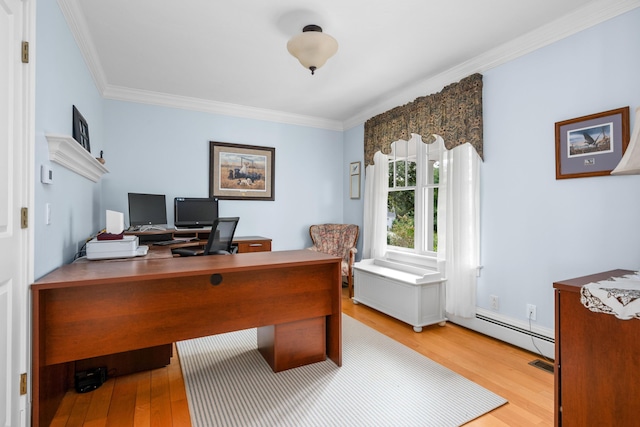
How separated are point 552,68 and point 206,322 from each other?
308 centimetres

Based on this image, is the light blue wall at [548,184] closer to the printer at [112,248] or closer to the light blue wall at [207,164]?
the light blue wall at [207,164]

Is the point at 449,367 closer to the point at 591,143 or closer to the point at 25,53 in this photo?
the point at 591,143

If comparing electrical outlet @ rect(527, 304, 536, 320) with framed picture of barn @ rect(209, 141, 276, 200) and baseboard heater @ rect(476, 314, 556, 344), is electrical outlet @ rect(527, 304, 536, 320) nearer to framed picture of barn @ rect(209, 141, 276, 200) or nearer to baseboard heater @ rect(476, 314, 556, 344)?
baseboard heater @ rect(476, 314, 556, 344)

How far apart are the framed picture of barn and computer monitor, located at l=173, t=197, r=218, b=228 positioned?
28cm

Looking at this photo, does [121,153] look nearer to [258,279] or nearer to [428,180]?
[258,279]

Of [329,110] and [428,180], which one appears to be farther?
[329,110]

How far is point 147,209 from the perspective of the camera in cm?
357

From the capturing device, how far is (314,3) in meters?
2.16

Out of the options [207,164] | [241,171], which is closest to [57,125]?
[207,164]

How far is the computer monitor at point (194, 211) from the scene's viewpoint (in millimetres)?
3793

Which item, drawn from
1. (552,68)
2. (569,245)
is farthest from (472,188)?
(552,68)

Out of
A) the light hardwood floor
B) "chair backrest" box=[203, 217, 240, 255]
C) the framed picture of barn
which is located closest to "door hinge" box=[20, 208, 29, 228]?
the light hardwood floor

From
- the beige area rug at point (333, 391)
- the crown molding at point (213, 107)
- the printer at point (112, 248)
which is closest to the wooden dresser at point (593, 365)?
the beige area rug at point (333, 391)

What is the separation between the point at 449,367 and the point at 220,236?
2.14 metres
